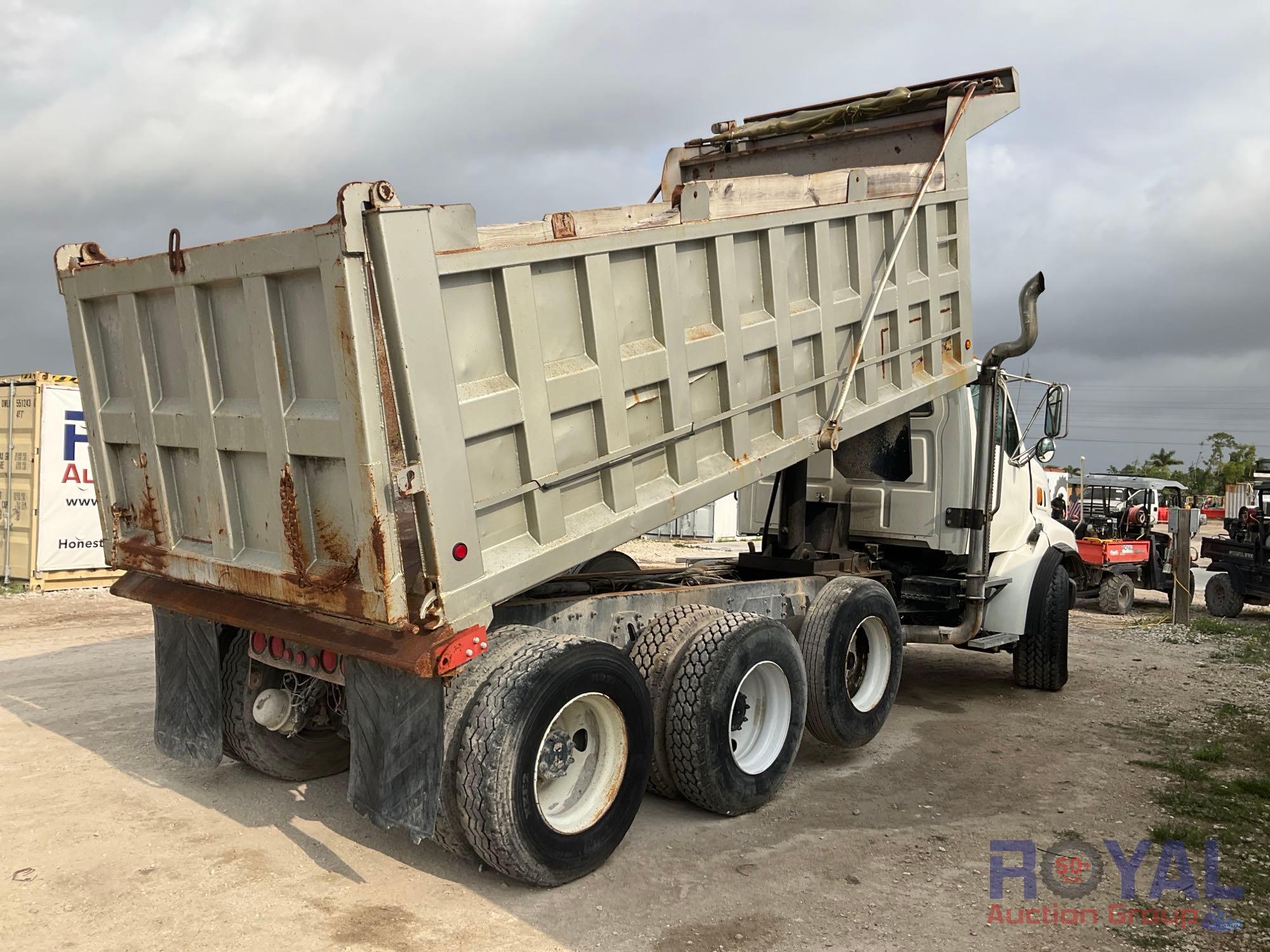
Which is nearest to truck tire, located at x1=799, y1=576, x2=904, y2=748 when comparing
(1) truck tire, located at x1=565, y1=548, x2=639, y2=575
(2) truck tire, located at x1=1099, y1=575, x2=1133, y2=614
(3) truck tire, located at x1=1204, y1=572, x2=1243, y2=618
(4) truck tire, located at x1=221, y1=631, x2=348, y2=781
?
(1) truck tire, located at x1=565, y1=548, x2=639, y2=575

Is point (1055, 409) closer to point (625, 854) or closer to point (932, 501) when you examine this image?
point (932, 501)

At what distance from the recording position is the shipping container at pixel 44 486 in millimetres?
14688

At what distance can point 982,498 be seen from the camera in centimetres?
768

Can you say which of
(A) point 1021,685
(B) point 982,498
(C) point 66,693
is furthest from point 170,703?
(A) point 1021,685

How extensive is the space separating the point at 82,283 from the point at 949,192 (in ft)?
17.5

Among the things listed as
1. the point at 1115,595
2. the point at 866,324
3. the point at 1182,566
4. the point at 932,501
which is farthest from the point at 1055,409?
the point at 1115,595

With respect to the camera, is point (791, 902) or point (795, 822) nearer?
point (791, 902)

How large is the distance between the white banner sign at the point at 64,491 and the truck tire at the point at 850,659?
1243 centimetres

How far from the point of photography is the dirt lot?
13.5ft

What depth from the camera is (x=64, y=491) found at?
Answer: 14.9 meters

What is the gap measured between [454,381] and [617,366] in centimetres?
99

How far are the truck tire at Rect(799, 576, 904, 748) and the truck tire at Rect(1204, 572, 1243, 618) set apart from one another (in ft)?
33.4

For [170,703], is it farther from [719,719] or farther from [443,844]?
[719,719]

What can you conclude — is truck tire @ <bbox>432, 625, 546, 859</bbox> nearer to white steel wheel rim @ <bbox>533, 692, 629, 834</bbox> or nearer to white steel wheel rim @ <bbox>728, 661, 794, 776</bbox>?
white steel wheel rim @ <bbox>533, 692, 629, 834</bbox>
